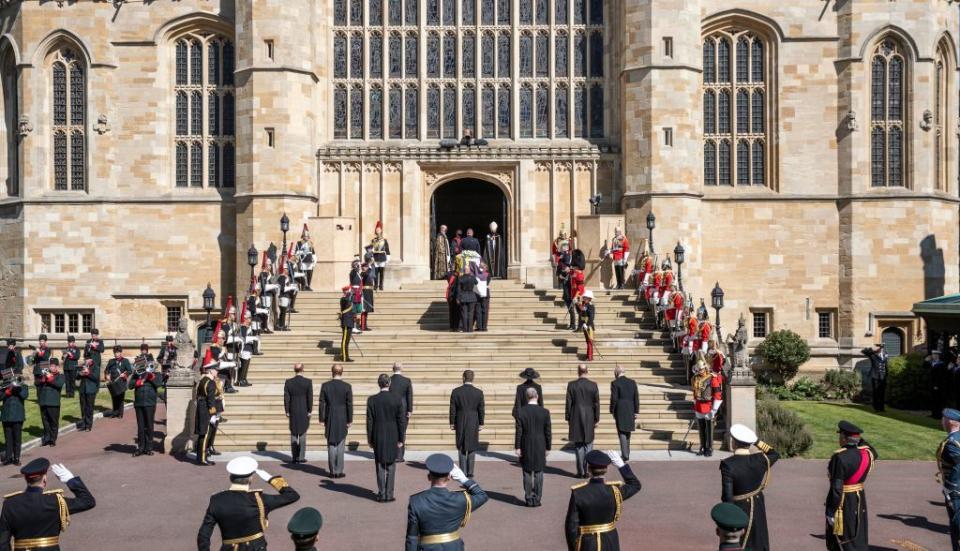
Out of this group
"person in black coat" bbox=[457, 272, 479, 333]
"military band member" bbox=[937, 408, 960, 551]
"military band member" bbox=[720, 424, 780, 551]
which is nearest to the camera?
"military band member" bbox=[720, 424, 780, 551]

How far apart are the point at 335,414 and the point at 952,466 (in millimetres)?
9356

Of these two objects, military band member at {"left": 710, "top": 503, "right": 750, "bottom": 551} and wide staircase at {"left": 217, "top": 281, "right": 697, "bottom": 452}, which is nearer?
military band member at {"left": 710, "top": 503, "right": 750, "bottom": 551}

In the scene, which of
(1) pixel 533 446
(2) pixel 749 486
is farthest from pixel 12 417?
(2) pixel 749 486

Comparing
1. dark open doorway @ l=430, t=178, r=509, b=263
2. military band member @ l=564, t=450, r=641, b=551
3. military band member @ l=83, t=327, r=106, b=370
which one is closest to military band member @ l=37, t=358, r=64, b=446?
military band member @ l=83, t=327, r=106, b=370

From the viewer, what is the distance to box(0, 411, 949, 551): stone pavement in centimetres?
1334

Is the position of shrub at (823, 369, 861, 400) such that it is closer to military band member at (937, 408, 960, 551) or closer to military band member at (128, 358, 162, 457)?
military band member at (937, 408, 960, 551)

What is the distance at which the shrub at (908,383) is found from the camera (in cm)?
2769

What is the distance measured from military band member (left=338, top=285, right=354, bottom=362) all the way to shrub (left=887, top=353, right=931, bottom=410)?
1473 centimetres

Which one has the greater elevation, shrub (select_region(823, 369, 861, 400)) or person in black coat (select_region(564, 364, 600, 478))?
person in black coat (select_region(564, 364, 600, 478))

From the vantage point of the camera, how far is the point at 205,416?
1848 centimetres

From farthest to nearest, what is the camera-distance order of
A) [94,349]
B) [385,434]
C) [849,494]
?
[94,349], [385,434], [849,494]

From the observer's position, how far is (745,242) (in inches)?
1305

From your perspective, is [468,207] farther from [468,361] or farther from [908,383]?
[908,383]

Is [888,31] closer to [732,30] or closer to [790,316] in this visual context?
[732,30]
